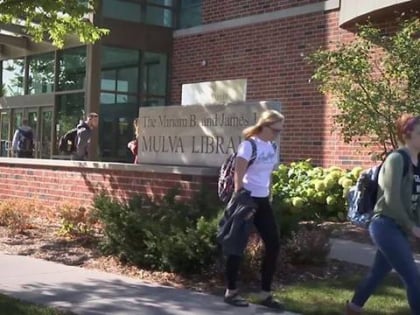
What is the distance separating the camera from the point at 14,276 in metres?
7.23

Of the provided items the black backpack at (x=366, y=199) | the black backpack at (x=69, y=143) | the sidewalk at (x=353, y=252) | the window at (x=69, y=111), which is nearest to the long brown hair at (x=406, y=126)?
the black backpack at (x=366, y=199)

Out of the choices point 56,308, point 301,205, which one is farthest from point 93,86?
point 56,308

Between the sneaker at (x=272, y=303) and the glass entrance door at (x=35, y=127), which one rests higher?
the glass entrance door at (x=35, y=127)

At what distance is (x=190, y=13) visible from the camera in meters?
18.1

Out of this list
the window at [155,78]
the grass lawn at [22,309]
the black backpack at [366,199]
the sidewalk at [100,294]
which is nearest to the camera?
the black backpack at [366,199]

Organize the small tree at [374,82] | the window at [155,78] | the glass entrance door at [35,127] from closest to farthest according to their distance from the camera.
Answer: the small tree at [374,82], the window at [155,78], the glass entrance door at [35,127]

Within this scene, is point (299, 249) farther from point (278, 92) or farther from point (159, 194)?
point (278, 92)

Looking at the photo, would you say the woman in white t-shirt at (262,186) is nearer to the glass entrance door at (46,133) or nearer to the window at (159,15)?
the window at (159,15)

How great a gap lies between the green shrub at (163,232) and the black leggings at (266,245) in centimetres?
79

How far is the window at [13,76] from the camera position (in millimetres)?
20203

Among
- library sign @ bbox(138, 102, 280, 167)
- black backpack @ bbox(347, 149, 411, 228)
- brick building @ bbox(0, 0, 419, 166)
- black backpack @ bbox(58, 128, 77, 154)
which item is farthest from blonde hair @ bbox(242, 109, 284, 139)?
black backpack @ bbox(58, 128, 77, 154)

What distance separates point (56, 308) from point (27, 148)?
1210 cm

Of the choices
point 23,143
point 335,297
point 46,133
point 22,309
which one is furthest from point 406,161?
point 46,133

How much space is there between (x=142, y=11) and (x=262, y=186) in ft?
42.5
